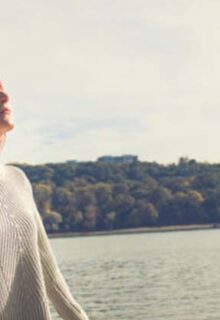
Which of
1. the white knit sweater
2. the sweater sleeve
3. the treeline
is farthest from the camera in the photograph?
the treeline

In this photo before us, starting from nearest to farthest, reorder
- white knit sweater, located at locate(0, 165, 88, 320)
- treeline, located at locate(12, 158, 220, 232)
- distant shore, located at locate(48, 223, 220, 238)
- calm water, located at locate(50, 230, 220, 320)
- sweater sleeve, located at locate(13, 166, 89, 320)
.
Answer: white knit sweater, located at locate(0, 165, 88, 320)
sweater sleeve, located at locate(13, 166, 89, 320)
calm water, located at locate(50, 230, 220, 320)
treeline, located at locate(12, 158, 220, 232)
distant shore, located at locate(48, 223, 220, 238)

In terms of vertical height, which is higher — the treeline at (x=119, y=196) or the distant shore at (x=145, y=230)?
the treeline at (x=119, y=196)

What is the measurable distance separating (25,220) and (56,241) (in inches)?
5920

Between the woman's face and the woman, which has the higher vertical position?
the woman's face

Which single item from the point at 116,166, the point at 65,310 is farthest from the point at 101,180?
the point at 65,310

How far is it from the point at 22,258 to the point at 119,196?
132 metres

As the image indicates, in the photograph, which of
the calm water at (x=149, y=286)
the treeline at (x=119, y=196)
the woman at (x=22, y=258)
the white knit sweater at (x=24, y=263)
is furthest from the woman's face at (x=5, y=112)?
the treeline at (x=119, y=196)

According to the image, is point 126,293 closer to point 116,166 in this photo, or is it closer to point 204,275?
point 204,275

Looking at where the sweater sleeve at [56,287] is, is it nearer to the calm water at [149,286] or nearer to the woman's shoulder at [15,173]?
the woman's shoulder at [15,173]

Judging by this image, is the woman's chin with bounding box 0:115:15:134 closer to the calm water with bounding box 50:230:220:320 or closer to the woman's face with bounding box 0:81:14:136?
the woman's face with bounding box 0:81:14:136

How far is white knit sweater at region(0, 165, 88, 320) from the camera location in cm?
242

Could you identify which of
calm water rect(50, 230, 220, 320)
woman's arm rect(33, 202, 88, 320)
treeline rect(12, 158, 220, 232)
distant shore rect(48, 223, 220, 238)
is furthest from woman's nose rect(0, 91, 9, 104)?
distant shore rect(48, 223, 220, 238)

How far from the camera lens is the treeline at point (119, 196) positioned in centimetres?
13325

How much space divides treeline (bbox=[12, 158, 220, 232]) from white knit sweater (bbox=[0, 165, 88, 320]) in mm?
124434
